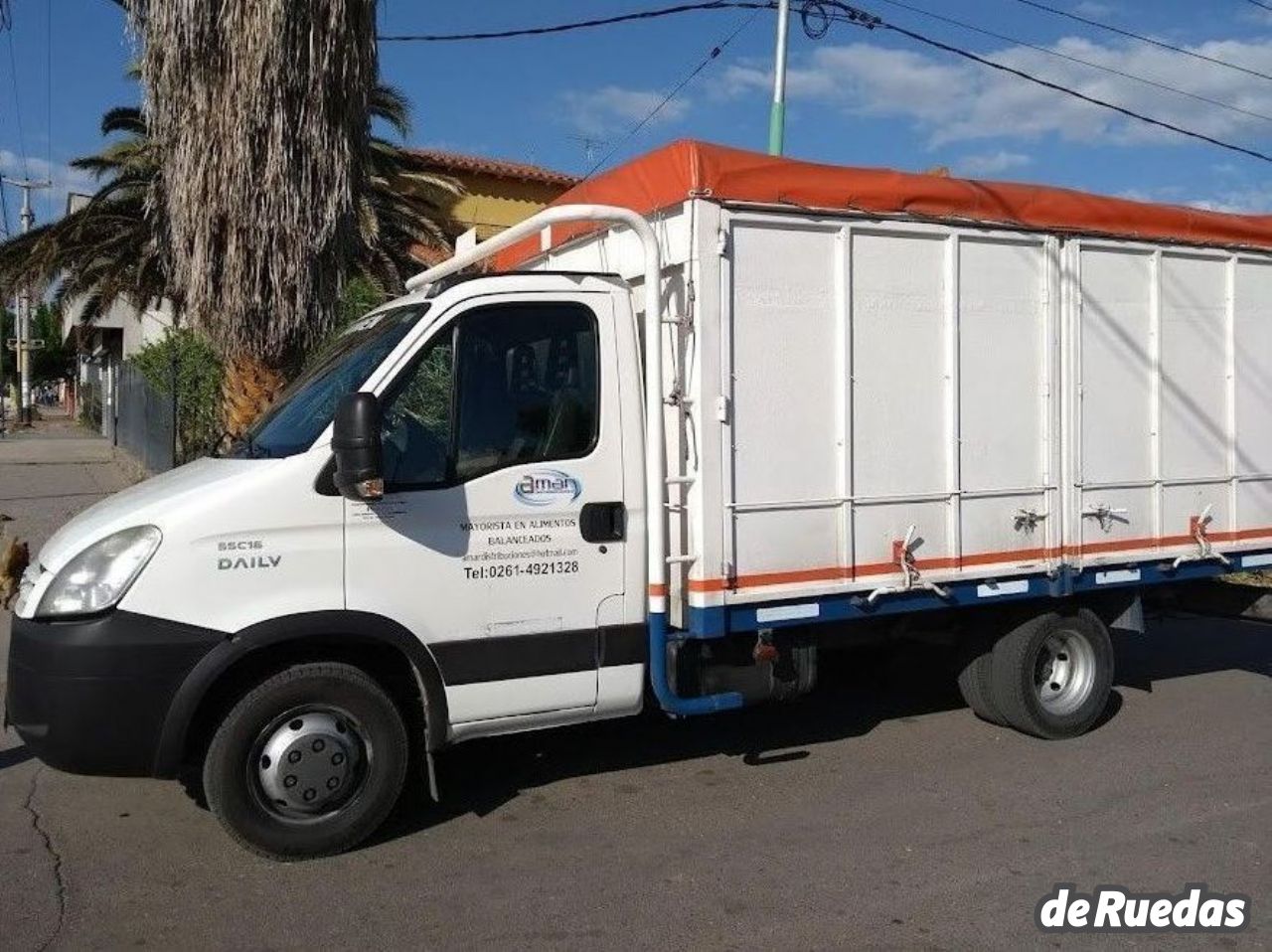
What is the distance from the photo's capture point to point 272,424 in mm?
5516

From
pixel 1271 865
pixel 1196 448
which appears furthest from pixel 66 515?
pixel 1271 865

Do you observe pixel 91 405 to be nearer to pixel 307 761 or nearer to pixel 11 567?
pixel 11 567

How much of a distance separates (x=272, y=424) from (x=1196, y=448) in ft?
16.8

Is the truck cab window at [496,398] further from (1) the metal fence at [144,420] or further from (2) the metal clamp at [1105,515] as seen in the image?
(1) the metal fence at [144,420]

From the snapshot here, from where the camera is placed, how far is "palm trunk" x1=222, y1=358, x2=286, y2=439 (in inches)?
405

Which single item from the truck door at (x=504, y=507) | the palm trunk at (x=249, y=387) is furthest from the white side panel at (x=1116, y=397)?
the palm trunk at (x=249, y=387)

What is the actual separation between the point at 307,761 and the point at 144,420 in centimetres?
1620

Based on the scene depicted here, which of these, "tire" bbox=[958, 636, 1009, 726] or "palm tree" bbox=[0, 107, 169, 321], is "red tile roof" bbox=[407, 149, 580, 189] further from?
"tire" bbox=[958, 636, 1009, 726]

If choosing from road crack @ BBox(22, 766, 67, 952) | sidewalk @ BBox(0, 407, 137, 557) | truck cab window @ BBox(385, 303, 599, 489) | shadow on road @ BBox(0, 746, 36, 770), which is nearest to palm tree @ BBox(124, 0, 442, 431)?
sidewalk @ BBox(0, 407, 137, 557)

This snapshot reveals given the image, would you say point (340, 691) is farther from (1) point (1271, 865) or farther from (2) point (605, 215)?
(1) point (1271, 865)

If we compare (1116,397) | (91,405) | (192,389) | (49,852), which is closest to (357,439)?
(49,852)

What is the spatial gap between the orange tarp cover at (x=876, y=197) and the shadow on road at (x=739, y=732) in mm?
2484

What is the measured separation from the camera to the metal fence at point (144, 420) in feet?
53.5

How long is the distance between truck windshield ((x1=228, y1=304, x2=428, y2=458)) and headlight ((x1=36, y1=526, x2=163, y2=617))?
2.17 ft
